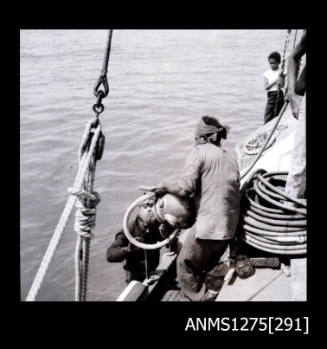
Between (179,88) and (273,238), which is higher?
(179,88)

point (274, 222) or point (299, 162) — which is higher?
point (299, 162)

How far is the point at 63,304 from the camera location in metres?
3.02

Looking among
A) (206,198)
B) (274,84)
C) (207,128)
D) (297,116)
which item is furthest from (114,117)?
(297,116)

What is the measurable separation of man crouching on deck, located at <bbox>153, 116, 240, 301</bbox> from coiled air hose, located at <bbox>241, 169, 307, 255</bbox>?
0.22m

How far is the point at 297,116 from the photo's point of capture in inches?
153

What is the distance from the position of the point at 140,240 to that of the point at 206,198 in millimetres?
958

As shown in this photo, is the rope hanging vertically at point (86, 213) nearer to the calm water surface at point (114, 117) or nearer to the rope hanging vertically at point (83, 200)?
the rope hanging vertically at point (83, 200)

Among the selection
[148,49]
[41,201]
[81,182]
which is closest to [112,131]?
[41,201]

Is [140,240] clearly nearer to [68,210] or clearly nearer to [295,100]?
Answer: [68,210]

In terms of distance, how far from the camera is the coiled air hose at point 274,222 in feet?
12.8

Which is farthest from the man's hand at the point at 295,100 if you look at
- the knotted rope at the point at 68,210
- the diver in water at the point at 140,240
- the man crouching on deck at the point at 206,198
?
the knotted rope at the point at 68,210

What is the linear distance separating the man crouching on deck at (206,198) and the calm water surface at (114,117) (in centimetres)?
328

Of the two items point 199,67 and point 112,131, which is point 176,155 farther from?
point 199,67

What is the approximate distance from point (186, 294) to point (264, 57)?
909 inches
